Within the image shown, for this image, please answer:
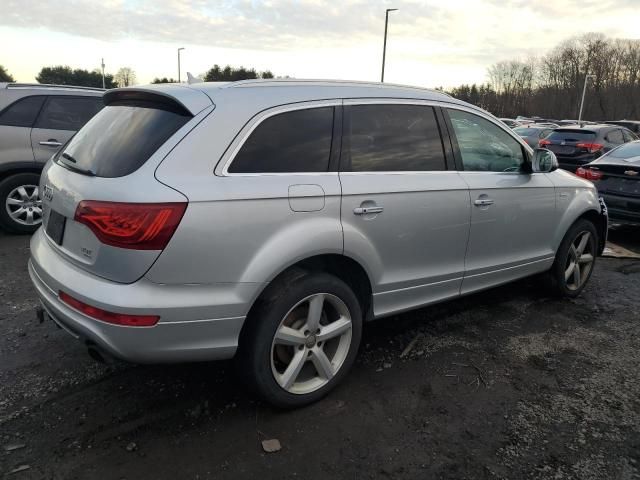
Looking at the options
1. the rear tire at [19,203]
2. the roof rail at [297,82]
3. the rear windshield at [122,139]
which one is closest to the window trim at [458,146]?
the roof rail at [297,82]

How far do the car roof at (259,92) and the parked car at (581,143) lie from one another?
34.3 ft

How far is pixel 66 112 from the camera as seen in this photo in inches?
261

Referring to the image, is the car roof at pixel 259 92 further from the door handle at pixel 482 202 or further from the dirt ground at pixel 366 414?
the dirt ground at pixel 366 414

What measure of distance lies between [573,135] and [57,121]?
11.2m

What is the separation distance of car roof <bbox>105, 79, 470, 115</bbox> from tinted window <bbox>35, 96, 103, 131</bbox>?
3949 mm

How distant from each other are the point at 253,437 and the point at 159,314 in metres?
0.85

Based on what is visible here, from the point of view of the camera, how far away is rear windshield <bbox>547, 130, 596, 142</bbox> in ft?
40.3

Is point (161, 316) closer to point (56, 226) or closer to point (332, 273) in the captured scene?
point (56, 226)

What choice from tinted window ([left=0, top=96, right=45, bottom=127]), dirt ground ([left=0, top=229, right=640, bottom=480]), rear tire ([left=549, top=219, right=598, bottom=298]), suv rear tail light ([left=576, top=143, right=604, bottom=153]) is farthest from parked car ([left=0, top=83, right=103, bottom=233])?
suv rear tail light ([left=576, top=143, right=604, bottom=153])

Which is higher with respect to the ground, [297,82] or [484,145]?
[297,82]

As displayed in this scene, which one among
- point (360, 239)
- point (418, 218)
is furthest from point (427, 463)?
point (418, 218)

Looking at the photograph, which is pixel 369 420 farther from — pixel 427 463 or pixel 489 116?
pixel 489 116

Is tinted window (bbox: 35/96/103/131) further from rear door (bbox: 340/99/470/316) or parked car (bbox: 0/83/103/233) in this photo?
rear door (bbox: 340/99/470/316)

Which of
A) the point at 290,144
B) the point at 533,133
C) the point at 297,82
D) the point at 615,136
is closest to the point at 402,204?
the point at 290,144
